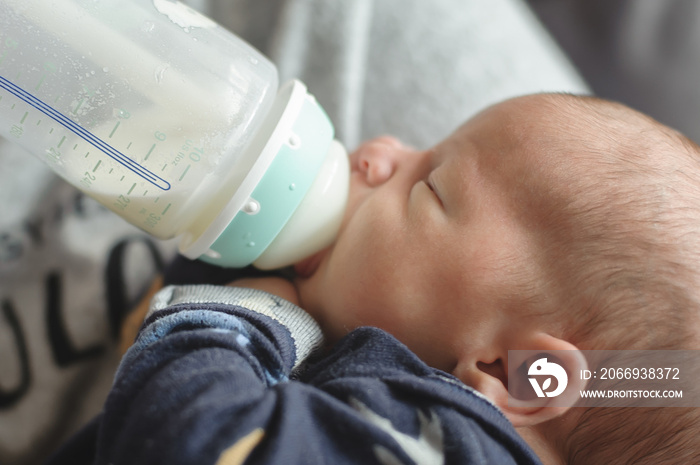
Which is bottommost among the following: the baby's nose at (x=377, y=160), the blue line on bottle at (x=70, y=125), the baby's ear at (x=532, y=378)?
the baby's ear at (x=532, y=378)

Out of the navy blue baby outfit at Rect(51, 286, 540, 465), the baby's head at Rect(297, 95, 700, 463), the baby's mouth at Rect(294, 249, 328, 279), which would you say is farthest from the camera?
the baby's mouth at Rect(294, 249, 328, 279)

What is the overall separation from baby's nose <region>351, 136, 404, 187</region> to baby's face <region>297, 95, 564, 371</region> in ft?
0.16

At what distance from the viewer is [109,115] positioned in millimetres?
688

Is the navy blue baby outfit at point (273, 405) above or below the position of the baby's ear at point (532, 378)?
below

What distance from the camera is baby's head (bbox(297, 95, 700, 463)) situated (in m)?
0.72

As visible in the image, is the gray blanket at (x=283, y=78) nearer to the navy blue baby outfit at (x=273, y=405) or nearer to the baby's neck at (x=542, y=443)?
the navy blue baby outfit at (x=273, y=405)

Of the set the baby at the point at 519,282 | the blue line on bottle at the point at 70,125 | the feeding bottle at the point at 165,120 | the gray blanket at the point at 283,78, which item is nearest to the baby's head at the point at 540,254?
the baby at the point at 519,282

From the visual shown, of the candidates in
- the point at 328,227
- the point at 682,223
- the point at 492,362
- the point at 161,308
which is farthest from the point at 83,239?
the point at 682,223

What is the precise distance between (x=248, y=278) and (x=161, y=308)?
0.21 metres

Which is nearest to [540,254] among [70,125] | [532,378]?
[532,378]

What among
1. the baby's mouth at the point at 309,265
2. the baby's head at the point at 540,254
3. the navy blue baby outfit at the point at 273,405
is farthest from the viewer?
the baby's mouth at the point at 309,265

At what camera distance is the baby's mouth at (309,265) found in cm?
94

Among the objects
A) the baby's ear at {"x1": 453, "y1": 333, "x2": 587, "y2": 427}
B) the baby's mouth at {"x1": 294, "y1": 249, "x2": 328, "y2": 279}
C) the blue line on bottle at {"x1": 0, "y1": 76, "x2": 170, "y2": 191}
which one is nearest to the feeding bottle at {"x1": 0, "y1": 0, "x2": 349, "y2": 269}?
the blue line on bottle at {"x1": 0, "y1": 76, "x2": 170, "y2": 191}

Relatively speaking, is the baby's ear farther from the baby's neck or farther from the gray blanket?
the gray blanket
